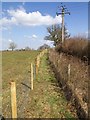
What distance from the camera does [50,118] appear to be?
8172 mm

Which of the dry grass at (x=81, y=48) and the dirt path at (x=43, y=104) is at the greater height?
the dry grass at (x=81, y=48)

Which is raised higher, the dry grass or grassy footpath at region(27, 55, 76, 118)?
the dry grass

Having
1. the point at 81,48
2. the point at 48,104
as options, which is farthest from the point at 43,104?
the point at 81,48

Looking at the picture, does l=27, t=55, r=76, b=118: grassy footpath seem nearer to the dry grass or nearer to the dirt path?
the dirt path

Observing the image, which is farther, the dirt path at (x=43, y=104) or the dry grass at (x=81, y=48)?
the dry grass at (x=81, y=48)

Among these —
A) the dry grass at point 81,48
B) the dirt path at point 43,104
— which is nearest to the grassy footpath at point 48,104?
the dirt path at point 43,104

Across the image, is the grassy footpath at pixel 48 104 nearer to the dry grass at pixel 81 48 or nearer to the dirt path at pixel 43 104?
the dirt path at pixel 43 104

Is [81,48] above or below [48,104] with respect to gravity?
above

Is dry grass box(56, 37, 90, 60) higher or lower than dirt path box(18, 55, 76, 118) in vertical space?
higher

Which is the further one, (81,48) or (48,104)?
(81,48)

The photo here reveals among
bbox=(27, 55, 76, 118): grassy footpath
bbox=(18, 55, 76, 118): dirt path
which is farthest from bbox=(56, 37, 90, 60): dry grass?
bbox=(18, 55, 76, 118): dirt path

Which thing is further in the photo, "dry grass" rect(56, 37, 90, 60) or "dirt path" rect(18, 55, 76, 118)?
"dry grass" rect(56, 37, 90, 60)

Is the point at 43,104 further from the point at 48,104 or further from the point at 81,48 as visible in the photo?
the point at 81,48

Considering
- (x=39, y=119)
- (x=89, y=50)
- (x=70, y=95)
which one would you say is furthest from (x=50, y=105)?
(x=89, y=50)
